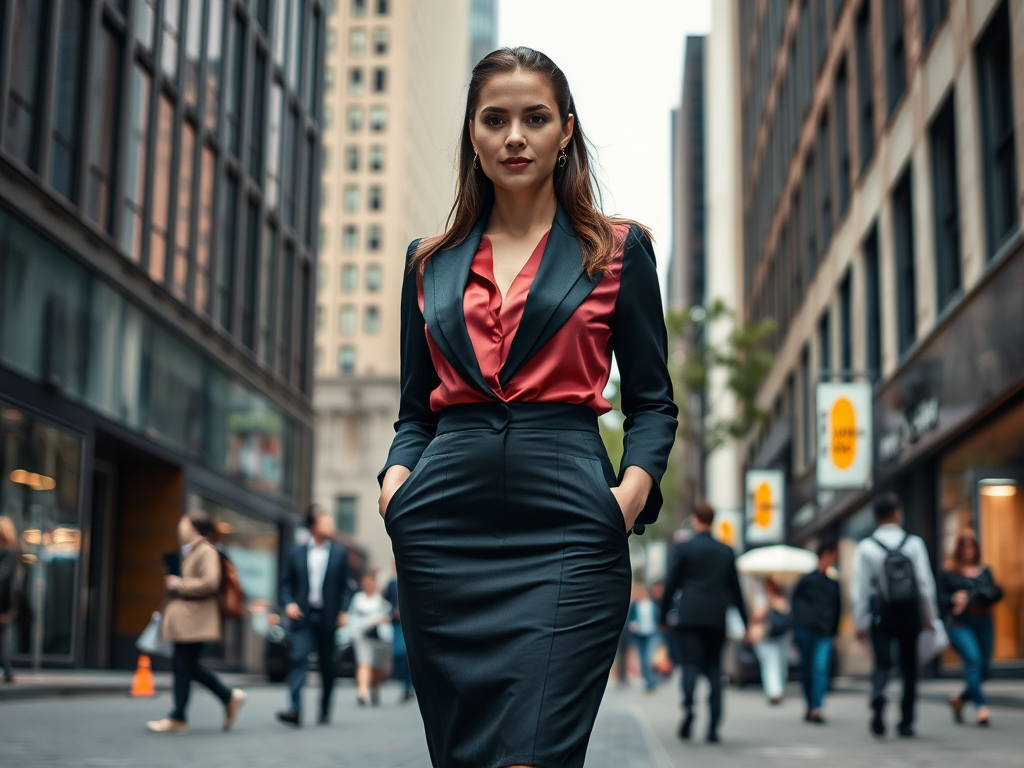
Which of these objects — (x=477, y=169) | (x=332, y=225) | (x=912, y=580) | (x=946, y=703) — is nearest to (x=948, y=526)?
(x=946, y=703)

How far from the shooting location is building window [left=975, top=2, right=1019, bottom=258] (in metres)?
17.2

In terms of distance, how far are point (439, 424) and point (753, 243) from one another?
159 ft

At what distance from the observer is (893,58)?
2408 cm

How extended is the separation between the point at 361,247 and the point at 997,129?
63.9m

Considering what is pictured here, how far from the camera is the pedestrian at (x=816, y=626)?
14.3m

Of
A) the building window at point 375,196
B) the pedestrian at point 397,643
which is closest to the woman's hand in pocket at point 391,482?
the pedestrian at point 397,643

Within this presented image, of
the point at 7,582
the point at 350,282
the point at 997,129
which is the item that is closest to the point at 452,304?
the point at 7,582

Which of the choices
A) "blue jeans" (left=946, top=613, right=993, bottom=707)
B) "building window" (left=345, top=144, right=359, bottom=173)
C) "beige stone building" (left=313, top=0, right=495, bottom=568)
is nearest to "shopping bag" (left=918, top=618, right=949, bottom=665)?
"blue jeans" (left=946, top=613, right=993, bottom=707)

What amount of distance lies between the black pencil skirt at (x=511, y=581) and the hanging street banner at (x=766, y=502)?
33143 millimetres

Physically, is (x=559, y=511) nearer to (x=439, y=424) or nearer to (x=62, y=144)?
(x=439, y=424)

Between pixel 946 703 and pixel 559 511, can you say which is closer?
pixel 559 511

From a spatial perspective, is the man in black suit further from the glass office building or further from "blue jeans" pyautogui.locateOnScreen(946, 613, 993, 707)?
the glass office building

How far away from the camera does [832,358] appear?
31266mm

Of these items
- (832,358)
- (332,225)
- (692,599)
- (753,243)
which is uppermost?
(332,225)
